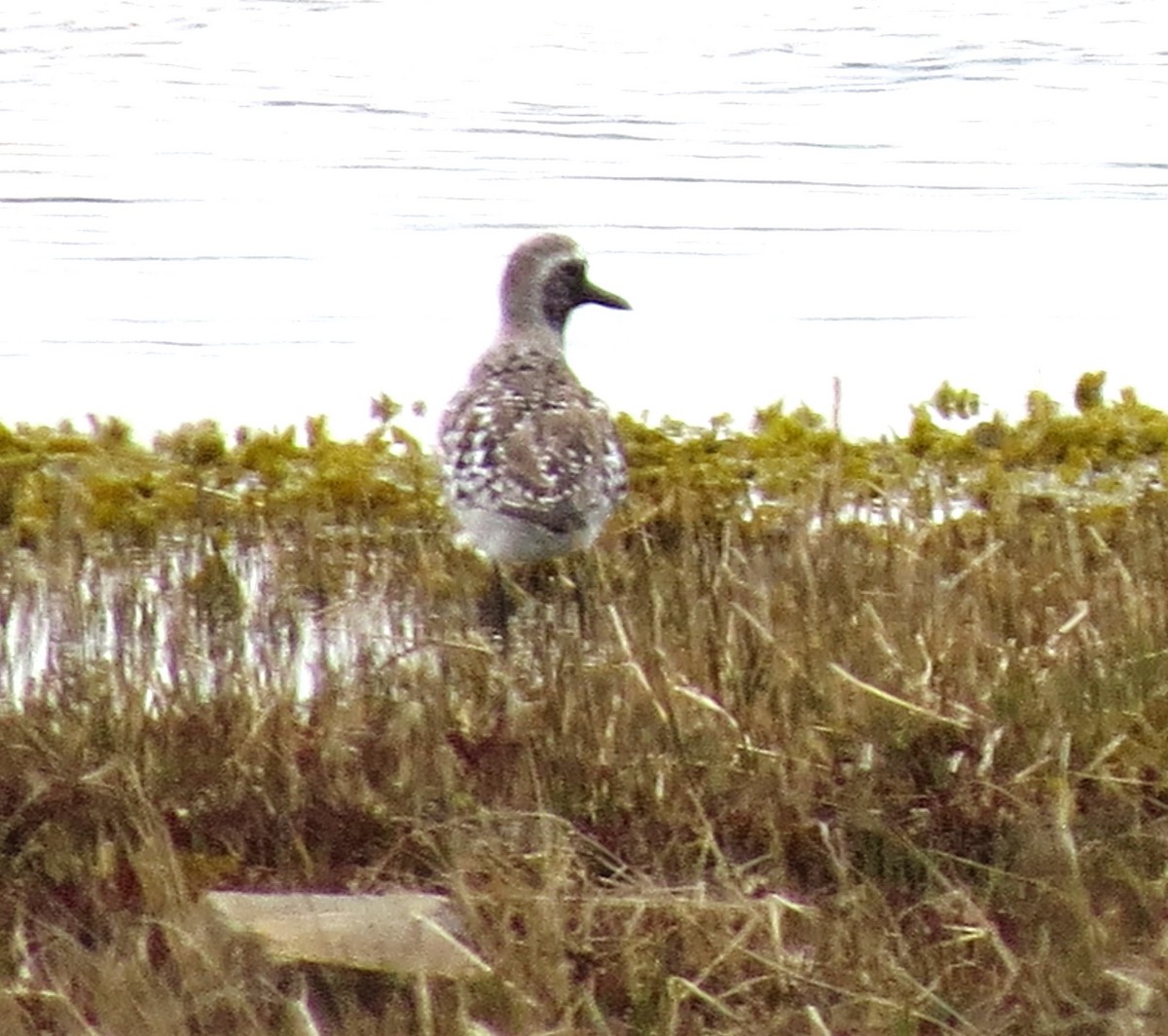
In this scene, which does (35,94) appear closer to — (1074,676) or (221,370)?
(221,370)

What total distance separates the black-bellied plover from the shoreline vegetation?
0.74ft

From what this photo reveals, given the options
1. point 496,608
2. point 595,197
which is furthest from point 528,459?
point 595,197

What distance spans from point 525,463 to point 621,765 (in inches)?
78.0

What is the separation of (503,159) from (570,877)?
10.7 metres

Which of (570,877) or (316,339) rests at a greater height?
(316,339)

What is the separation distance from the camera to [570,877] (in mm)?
6164

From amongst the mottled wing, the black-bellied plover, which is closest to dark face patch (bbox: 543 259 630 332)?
the black-bellied plover

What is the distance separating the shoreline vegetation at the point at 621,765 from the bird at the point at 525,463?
0.19 meters

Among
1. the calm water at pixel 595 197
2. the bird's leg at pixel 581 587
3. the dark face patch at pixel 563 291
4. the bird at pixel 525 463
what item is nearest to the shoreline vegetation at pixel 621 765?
the bird's leg at pixel 581 587

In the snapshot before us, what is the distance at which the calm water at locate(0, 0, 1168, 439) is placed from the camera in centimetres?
1270

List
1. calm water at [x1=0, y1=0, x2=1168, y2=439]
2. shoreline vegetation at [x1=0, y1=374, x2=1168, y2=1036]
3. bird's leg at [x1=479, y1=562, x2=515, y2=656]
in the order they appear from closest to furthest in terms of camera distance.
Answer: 1. shoreline vegetation at [x1=0, y1=374, x2=1168, y2=1036]
2. bird's leg at [x1=479, y1=562, x2=515, y2=656]
3. calm water at [x1=0, y1=0, x2=1168, y2=439]

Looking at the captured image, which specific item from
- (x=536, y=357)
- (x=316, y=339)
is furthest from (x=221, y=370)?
(x=536, y=357)

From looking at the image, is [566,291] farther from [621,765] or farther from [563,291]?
[621,765]

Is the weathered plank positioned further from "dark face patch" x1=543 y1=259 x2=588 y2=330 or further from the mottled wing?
"dark face patch" x1=543 y1=259 x2=588 y2=330
